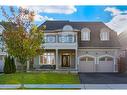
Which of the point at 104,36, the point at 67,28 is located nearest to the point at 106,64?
the point at 104,36

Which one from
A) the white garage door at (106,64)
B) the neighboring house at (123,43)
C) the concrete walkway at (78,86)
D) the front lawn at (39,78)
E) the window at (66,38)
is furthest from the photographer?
the window at (66,38)

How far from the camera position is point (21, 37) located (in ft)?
56.1

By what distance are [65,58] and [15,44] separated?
4.22 feet

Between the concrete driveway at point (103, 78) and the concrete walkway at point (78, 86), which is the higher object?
the concrete driveway at point (103, 78)

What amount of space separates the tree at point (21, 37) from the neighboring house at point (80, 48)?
0.27 metres

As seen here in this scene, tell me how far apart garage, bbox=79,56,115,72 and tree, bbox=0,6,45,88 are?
1191 mm

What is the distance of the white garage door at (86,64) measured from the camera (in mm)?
17516

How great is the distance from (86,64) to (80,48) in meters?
0.43

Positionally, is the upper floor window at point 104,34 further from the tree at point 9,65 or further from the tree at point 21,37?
the tree at point 9,65

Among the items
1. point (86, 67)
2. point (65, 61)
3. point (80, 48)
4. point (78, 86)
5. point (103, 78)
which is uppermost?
point (80, 48)

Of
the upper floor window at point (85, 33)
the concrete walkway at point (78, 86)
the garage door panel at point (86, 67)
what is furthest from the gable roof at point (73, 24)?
the concrete walkway at point (78, 86)

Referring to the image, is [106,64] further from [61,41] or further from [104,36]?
[61,41]
